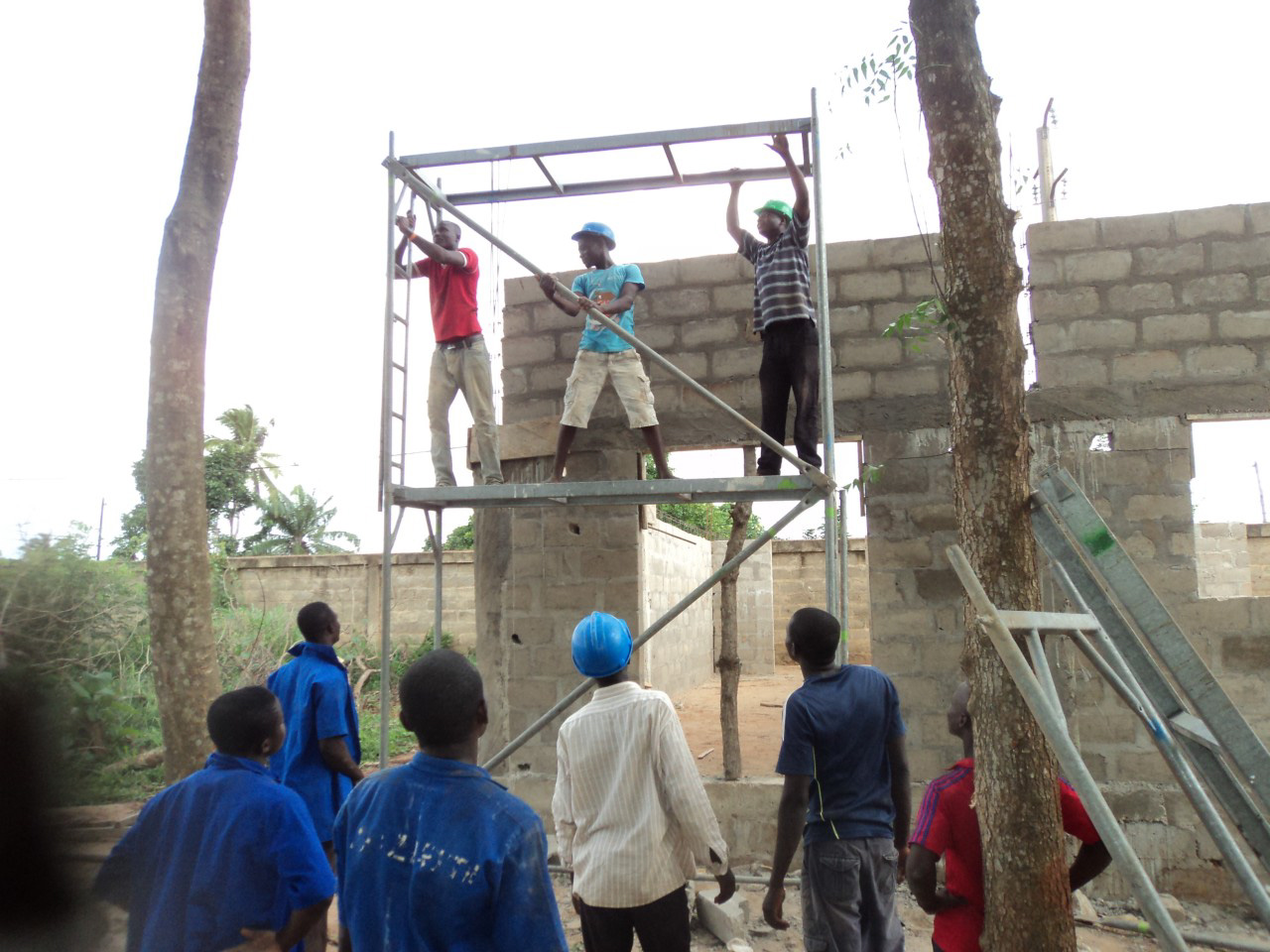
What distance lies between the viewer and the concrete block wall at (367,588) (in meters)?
14.2

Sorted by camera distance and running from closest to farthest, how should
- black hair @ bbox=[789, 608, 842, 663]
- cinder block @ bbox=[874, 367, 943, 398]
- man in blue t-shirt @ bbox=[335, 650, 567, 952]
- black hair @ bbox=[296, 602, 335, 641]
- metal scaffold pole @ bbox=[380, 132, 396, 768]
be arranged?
man in blue t-shirt @ bbox=[335, 650, 567, 952] < black hair @ bbox=[789, 608, 842, 663] < black hair @ bbox=[296, 602, 335, 641] < metal scaffold pole @ bbox=[380, 132, 396, 768] < cinder block @ bbox=[874, 367, 943, 398]

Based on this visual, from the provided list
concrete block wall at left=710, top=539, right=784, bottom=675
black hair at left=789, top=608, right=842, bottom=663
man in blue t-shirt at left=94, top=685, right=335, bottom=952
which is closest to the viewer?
man in blue t-shirt at left=94, top=685, right=335, bottom=952

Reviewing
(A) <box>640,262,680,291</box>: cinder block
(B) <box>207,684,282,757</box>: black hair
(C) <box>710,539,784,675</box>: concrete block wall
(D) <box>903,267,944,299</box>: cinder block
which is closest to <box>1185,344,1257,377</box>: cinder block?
(D) <box>903,267,944,299</box>: cinder block

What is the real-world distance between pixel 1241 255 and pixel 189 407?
221 inches

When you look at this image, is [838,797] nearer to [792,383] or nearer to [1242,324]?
[792,383]

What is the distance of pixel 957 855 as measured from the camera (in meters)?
2.43

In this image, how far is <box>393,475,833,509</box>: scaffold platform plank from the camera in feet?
14.1

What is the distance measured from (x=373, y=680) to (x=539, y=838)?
11453 mm

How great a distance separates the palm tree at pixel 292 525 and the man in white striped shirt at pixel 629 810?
26.0 meters

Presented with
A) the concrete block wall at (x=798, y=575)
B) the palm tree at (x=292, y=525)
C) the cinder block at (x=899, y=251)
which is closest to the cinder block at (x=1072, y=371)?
the cinder block at (x=899, y=251)

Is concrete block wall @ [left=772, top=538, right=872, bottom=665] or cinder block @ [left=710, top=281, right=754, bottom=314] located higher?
cinder block @ [left=710, top=281, right=754, bottom=314]

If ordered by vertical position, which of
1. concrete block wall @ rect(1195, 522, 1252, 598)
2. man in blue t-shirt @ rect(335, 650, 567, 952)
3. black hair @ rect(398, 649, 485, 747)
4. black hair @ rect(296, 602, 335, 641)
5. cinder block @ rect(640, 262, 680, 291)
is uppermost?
cinder block @ rect(640, 262, 680, 291)

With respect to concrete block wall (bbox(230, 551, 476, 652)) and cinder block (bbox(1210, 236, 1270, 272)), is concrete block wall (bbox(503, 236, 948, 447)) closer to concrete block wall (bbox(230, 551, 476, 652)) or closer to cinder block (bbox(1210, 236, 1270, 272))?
cinder block (bbox(1210, 236, 1270, 272))

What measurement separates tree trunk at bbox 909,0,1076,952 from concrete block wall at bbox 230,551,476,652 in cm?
1214
